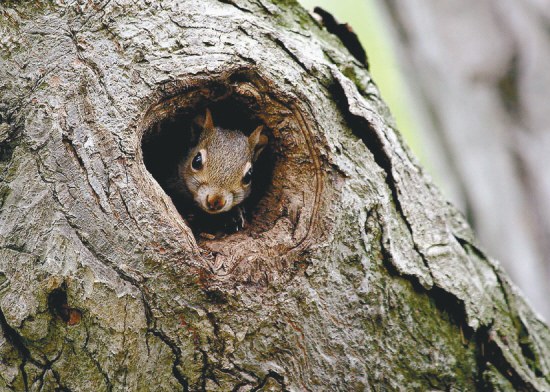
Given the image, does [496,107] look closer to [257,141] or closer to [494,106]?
[494,106]

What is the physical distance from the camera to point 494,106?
2.79 m

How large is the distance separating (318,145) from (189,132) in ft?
3.65

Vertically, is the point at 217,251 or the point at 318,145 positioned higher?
the point at 318,145

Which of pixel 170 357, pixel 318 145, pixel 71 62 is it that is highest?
pixel 318 145

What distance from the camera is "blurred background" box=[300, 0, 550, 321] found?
8.89 ft

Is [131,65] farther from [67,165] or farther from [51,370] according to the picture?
[51,370]

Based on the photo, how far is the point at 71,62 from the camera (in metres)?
1.76

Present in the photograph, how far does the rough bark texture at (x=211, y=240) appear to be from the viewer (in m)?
1.68

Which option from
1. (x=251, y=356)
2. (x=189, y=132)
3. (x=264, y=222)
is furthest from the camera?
(x=189, y=132)

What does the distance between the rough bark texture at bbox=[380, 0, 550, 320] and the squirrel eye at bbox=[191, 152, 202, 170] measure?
1.10 metres

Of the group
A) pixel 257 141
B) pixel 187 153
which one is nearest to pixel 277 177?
pixel 257 141

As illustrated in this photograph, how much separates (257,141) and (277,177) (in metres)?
0.45

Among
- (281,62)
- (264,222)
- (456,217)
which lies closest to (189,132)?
(264,222)

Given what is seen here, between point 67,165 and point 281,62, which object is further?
point 281,62
